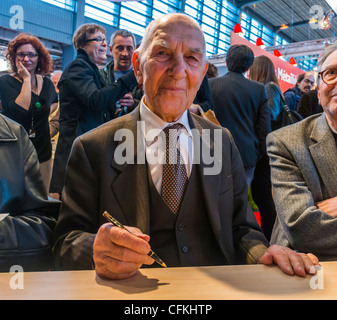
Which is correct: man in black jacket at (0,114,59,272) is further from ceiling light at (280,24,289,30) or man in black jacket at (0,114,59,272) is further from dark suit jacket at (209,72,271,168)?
ceiling light at (280,24,289,30)

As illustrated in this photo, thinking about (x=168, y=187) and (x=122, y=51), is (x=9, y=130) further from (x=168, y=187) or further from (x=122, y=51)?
(x=122, y=51)

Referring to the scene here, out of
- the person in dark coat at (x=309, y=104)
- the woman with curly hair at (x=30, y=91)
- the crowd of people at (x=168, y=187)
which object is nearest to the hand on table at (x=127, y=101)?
the woman with curly hair at (x=30, y=91)

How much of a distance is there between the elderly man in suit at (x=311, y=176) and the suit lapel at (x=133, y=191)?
0.61 meters

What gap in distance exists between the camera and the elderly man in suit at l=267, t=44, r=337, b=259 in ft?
4.18

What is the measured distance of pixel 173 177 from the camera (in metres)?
1.12

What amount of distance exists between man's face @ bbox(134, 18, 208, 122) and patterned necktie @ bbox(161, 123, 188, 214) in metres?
0.12

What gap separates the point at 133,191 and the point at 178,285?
17.3 inches

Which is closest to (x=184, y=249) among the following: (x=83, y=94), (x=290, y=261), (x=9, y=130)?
(x=290, y=261)

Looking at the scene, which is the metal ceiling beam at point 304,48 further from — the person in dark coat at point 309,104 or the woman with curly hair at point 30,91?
the woman with curly hair at point 30,91

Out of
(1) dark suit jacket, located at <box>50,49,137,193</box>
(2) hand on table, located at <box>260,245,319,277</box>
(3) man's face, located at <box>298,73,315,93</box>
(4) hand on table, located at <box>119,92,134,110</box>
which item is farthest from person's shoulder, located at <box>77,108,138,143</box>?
(3) man's face, located at <box>298,73,315,93</box>

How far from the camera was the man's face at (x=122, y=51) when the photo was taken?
8.57 feet

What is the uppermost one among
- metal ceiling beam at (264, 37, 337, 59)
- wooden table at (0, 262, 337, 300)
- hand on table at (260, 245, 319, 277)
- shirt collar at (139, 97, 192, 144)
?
metal ceiling beam at (264, 37, 337, 59)
